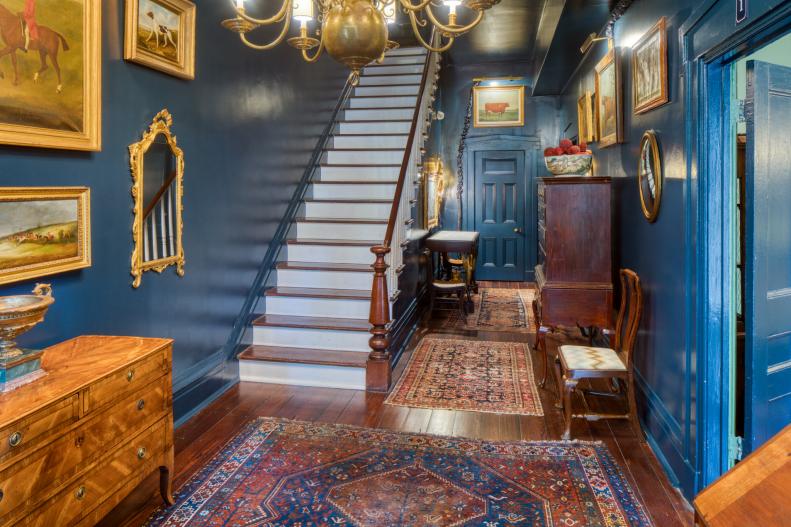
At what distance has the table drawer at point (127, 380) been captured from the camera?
2.01m

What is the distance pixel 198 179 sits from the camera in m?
3.71

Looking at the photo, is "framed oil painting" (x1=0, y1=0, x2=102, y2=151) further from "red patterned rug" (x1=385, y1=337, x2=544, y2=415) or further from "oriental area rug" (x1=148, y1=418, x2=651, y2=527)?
"red patterned rug" (x1=385, y1=337, x2=544, y2=415)

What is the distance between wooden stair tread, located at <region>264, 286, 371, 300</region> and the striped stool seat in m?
1.79

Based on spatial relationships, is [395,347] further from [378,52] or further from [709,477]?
[378,52]

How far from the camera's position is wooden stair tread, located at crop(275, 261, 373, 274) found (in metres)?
4.92

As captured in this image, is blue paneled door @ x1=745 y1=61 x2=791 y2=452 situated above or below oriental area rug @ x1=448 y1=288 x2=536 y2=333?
above

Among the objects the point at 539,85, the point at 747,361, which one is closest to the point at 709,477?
the point at 747,361

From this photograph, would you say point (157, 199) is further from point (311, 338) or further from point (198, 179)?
point (311, 338)

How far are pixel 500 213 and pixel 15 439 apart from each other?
862cm

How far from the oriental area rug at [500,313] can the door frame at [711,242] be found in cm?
357

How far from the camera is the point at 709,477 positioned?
244cm

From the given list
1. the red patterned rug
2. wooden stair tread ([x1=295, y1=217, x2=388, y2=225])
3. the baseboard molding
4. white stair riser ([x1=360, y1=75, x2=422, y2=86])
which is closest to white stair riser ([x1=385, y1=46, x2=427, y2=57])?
white stair riser ([x1=360, y1=75, x2=422, y2=86])

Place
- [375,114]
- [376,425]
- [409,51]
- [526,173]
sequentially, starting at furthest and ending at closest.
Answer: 1. [526,173]
2. [409,51]
3. [375,114]
4. [376,425]

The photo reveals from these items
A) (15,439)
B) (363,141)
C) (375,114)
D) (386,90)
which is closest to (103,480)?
(15,439)
